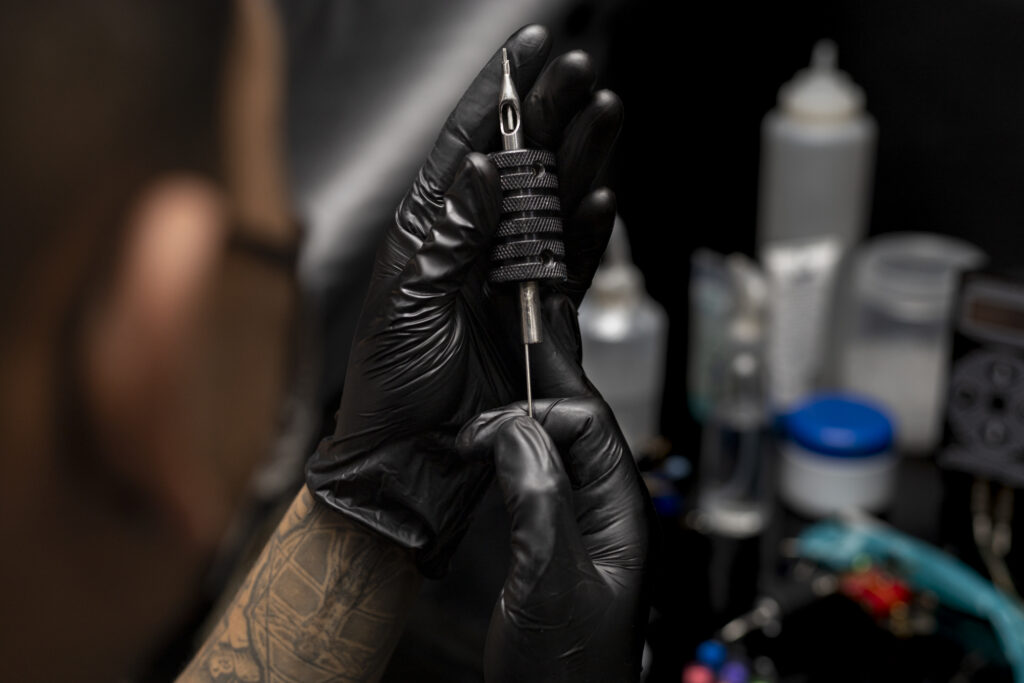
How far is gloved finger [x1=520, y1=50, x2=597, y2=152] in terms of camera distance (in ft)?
1.68

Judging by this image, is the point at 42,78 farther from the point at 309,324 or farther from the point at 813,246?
the point at 813,246

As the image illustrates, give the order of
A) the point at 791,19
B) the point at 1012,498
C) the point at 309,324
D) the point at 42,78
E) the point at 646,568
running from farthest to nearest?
1. the point at 791,19
2. the point at 1012,498
3. the point at 309,324
4. the point at 42,78
5. the point at 646,568

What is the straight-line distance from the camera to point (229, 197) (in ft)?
2.46

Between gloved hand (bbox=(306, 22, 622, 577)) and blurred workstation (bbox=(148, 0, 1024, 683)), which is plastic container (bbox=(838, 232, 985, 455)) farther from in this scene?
gloved hand (bbox=(306, 22, 622, 577))

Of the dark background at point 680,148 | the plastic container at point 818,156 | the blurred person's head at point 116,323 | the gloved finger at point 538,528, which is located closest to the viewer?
the gloved finger at point 538,528

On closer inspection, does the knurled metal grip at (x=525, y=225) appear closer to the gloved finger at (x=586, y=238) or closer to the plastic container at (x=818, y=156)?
the gloved finger at (x=586, y=238)

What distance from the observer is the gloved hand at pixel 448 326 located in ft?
1.67

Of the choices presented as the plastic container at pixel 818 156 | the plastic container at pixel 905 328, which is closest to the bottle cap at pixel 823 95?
the plastic container at pixel 818 156

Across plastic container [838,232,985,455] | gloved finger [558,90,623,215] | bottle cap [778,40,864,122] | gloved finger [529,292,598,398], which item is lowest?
plastic container [838,232,985,455]

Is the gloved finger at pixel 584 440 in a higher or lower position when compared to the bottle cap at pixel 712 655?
higher

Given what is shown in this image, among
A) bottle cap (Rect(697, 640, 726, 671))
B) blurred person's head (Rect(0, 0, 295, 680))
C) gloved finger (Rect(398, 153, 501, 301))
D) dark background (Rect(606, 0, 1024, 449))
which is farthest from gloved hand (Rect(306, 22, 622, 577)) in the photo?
dark background (Rect(606, 0, 1024, 449))

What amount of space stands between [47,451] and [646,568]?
0.40 meters

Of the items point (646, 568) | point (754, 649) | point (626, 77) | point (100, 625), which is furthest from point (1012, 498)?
point (100, 625)

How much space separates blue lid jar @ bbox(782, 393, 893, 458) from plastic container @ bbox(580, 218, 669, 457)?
5.8 inches
